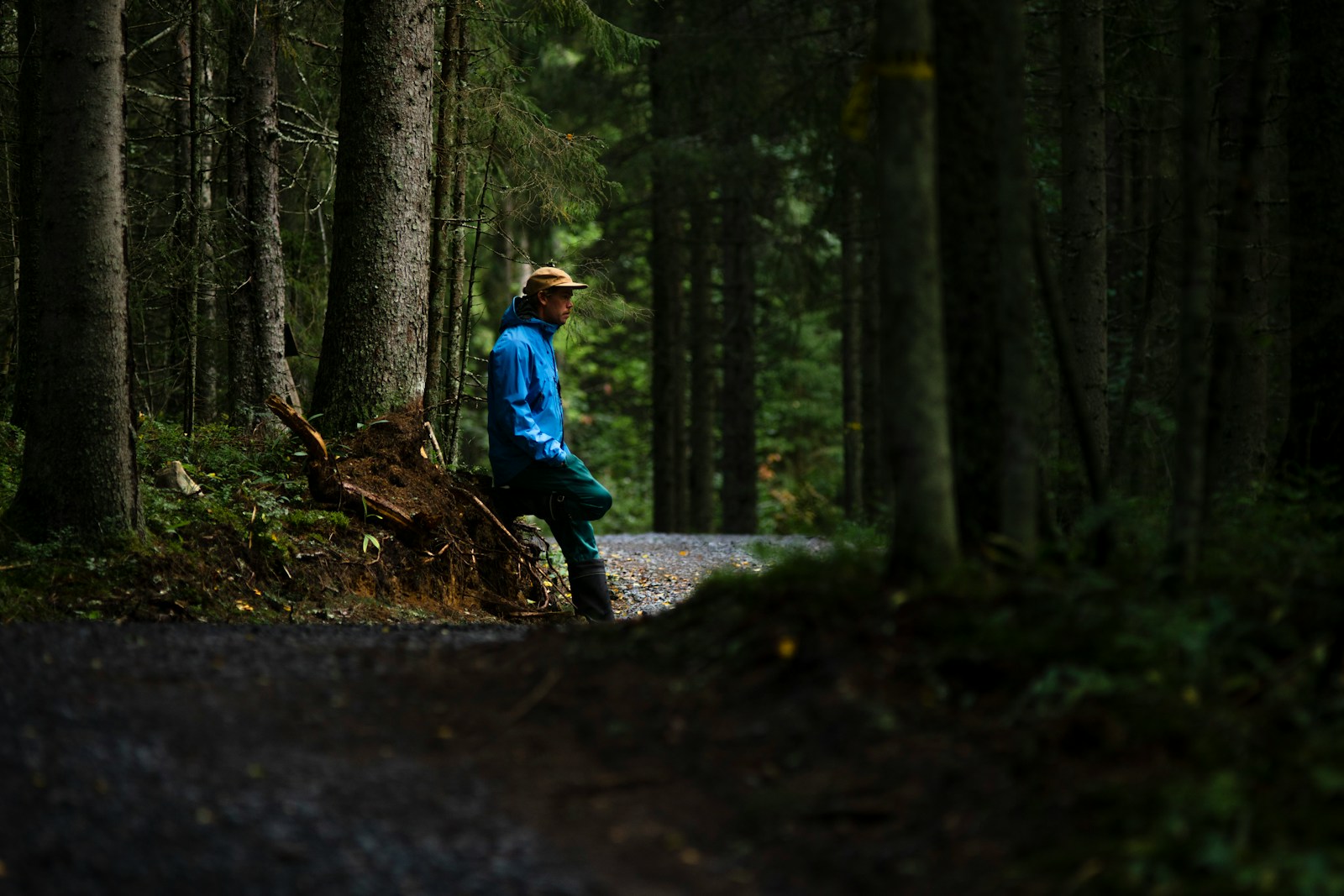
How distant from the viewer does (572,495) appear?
8.19 metres

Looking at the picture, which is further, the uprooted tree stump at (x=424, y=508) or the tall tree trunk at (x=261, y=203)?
the tall tree trunk at (x=261, y=203)

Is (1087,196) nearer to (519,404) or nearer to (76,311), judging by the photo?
(519,404)

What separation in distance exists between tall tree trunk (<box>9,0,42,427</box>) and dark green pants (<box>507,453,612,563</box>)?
149 inches

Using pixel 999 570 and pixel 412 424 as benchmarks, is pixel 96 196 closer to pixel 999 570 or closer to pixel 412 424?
pixel 412 424

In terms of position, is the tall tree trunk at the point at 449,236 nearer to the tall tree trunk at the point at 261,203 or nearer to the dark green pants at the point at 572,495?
the tall tree trunk at the point at 261,203

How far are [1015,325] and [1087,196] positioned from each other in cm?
723

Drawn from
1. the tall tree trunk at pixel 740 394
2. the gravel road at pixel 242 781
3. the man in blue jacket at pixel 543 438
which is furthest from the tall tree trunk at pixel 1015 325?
the tall tree trunk at pixel 740 394

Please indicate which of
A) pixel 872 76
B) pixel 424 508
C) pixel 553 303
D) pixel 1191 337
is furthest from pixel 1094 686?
pixel 424 508

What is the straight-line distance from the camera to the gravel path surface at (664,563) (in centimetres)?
1066

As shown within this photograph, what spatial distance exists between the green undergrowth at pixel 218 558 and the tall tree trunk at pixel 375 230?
29.1 inches

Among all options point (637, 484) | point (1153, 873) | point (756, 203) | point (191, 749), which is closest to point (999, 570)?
point (1153, 873)

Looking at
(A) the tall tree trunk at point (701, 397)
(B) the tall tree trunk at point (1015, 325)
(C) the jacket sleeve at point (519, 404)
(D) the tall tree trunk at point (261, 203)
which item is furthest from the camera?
(A) the tall tree trunk at point (701, 397)

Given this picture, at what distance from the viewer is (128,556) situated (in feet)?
22.1

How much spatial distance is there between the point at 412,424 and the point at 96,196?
2.82 metres
